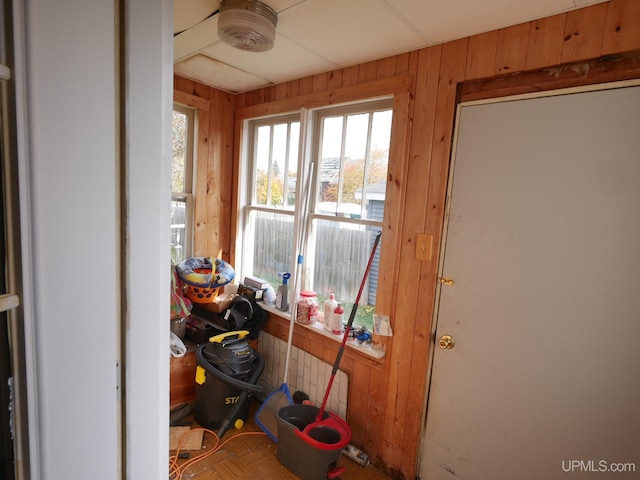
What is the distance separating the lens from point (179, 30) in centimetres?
183

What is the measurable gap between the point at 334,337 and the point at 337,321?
0.11m

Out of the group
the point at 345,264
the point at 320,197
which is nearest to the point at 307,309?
the point at 345,264

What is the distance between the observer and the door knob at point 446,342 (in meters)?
1.78

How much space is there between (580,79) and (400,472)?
7.32 feet

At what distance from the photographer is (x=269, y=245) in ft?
9.50

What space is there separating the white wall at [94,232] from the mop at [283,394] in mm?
1823

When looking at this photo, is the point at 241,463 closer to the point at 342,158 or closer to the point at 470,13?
the point at 342,158

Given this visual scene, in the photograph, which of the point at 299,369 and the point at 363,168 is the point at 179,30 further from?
the point at 299,369

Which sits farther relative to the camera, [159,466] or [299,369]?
[299,369]

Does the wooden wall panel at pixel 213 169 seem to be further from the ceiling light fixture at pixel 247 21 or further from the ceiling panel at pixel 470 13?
the ceiling panel at pixel 470 13

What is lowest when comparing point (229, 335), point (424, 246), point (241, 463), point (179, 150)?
point (241, 463)

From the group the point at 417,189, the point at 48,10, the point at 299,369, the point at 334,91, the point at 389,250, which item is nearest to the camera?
the point at 48,10

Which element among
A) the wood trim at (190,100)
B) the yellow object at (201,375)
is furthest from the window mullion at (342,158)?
the yellow object at (201,375)

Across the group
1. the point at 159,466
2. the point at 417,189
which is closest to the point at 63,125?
the point at 159,466
